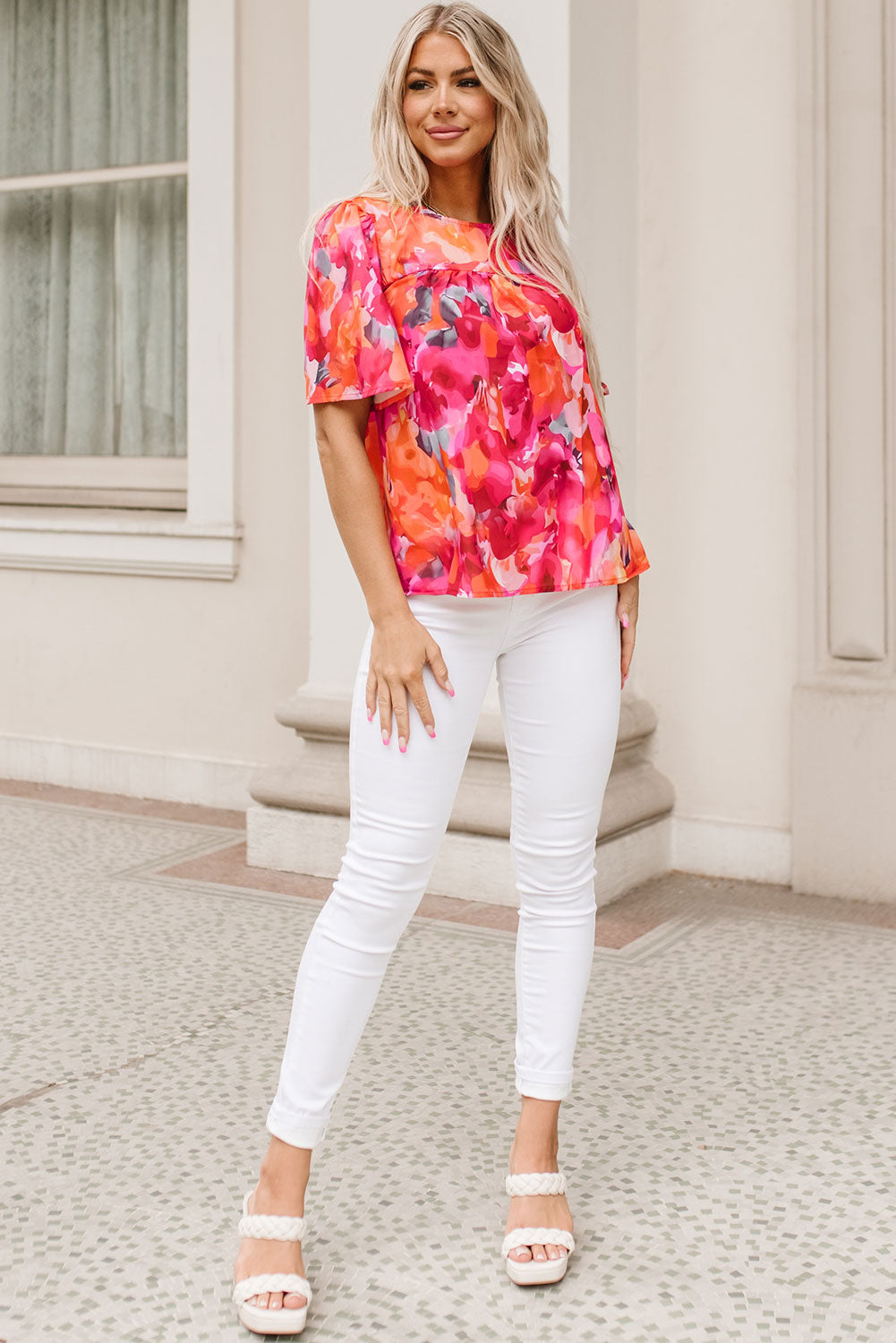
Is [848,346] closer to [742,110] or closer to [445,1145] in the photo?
[742,110]

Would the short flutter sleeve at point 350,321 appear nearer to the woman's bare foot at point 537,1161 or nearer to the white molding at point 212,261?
the woman's bare foot at point 537,1161

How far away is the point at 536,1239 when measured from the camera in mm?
2006

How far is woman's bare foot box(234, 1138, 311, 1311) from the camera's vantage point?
190cm

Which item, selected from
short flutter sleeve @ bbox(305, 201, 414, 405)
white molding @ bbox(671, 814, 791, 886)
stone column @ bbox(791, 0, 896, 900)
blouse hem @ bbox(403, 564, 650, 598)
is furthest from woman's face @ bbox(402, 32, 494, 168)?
white molding @ bbox(671, 814, 791, 886)

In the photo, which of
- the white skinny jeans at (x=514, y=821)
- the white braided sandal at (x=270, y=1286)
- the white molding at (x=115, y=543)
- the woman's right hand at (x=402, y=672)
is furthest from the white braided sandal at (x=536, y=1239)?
the white molding at (x=115, y=543)

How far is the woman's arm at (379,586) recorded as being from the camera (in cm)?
189

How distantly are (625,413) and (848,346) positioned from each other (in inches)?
22.8

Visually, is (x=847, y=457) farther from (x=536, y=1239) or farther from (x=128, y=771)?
(x=128, y=771)

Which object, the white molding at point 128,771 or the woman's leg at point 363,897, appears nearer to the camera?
the woman's leg at point 363,897

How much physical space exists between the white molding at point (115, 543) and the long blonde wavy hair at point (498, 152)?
2894 millimetres

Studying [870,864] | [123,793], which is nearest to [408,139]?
[870,864]

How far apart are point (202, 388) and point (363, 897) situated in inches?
127

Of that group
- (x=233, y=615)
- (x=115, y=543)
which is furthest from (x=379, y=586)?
(x=115, y=543)

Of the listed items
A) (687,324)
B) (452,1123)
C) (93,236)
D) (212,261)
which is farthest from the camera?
(93,236)
